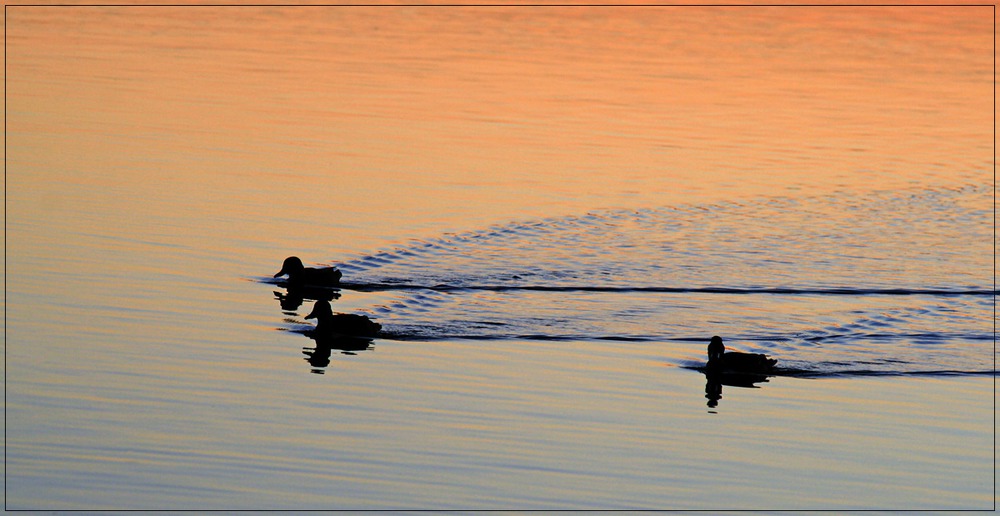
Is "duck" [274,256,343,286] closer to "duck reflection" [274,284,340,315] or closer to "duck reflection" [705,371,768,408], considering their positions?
"duck reflection" [274,284,340,315]

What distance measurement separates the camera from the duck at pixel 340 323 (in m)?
16.9

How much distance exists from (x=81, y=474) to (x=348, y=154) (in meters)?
13.8

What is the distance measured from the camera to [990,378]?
1608cm

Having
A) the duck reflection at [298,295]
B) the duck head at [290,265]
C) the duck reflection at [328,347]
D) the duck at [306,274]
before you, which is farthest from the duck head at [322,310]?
the duck head at [290,265]

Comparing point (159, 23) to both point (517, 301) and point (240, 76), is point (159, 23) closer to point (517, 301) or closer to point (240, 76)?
point (240, 76)

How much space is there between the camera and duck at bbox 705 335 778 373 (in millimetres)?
15820

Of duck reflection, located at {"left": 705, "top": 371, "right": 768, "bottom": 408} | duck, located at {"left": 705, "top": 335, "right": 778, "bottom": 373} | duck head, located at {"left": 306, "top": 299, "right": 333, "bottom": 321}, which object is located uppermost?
duck head, located at {"left": 306, "top": 299, "right": 333, "bottom": 321}

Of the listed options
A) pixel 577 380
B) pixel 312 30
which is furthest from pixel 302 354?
pixel 312 30

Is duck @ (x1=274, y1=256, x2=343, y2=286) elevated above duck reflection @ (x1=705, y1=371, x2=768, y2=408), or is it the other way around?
duck @ (x1=274, y1=256, x2=343, y2=286)

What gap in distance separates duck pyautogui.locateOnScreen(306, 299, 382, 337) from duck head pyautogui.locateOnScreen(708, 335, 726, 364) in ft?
10.2

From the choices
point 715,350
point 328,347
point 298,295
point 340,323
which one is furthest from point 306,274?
point 715,350

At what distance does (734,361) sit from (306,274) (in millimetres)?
4870

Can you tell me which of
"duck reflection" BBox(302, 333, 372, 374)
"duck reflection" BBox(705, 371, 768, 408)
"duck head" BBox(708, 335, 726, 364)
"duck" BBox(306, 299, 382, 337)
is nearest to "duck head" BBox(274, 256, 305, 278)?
"duck" BBox(306, 299, 382, 337)

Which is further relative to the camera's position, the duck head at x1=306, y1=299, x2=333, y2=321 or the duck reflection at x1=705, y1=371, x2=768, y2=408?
the duck head at x1=306, y1=299, x2=333, y2=321
